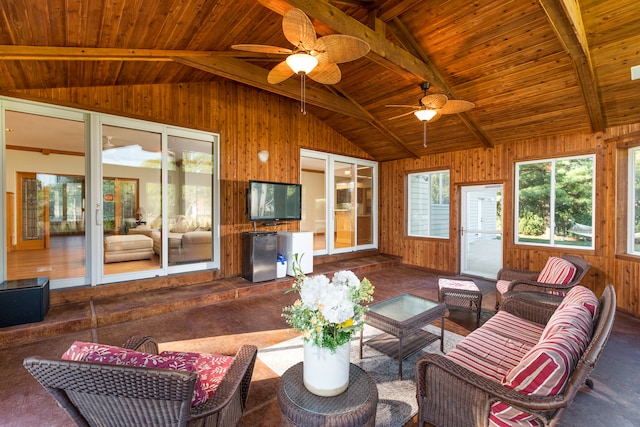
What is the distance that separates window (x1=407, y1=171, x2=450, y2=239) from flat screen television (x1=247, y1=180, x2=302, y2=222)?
3.12 m

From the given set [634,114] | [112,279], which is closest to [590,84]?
[634,114]

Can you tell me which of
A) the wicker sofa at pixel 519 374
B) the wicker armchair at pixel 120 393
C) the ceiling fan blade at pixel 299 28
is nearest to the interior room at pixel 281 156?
the ceiling fan blade at pixel 299 28

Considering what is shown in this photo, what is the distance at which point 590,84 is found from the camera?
3.69 m

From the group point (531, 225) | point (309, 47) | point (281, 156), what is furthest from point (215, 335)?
point (531, 225)

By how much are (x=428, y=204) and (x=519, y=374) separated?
5846 mm

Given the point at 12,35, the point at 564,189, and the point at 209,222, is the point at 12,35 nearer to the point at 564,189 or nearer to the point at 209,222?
the point at 209,222

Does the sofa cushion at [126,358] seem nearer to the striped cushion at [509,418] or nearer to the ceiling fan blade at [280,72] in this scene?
the striped cushion at [509,418]

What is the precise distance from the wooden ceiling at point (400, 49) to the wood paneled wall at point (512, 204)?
0.93 feet

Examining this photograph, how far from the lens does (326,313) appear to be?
1.32 meters

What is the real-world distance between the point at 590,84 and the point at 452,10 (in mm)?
2124

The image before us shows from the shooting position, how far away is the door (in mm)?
5906

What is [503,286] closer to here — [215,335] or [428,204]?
[428,204]

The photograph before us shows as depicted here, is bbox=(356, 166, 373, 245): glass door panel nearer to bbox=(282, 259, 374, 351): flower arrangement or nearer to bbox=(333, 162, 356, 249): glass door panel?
bbox=(333, 162, 356, 249): glass door panel

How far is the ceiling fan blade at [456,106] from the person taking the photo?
3.71 meters
